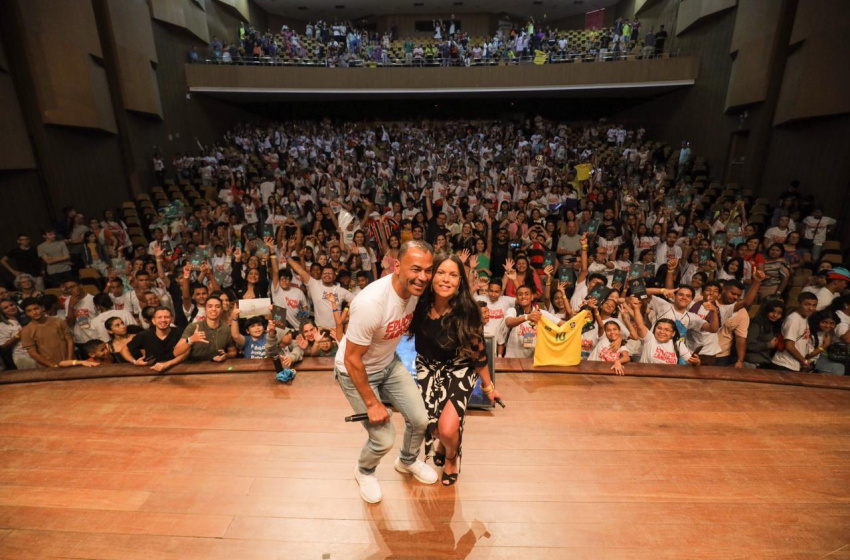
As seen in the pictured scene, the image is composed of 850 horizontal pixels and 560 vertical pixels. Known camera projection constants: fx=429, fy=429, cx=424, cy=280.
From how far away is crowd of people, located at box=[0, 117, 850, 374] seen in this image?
3.37 metres

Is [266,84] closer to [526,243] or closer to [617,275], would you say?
[526,243]

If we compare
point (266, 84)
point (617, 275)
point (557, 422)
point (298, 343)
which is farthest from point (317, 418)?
point (266, 84)

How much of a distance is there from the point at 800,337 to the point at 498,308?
7.66 ft

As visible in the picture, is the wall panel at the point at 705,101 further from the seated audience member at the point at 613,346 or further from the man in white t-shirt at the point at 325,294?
the man in white t-shirt at the point at 325,294

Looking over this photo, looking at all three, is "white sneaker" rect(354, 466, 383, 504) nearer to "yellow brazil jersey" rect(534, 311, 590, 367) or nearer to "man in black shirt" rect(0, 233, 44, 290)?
"yellow brazil jersey" rect(534, 311, 590, 367)

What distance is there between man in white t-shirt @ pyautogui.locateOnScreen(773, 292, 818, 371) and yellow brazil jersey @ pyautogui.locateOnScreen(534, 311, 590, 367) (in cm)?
171

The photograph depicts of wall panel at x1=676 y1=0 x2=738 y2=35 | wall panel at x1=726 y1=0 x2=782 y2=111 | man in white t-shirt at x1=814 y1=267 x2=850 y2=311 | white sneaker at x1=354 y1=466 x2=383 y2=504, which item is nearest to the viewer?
white sneaker at x1=354 y1=466 x2=383 y2=504

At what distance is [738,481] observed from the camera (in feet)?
6.89

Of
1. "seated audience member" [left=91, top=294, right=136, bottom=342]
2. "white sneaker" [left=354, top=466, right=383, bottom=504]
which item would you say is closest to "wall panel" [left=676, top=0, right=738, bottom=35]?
"white sneaker" [left=354, top=466, right=383, bottom=504]

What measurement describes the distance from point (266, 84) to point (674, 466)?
12279mm

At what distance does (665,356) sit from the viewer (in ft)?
10.4

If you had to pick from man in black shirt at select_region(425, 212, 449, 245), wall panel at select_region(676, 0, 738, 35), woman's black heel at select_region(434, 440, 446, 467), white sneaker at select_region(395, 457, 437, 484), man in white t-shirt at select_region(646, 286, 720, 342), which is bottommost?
white sneaker at select_region(395, 457, 437, 484)

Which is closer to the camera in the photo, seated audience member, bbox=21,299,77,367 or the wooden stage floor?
the wooden stage floor

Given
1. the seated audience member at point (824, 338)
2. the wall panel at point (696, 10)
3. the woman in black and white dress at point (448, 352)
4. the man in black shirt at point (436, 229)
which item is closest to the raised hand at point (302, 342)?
the woman in black and white dress at point (448, 352)
